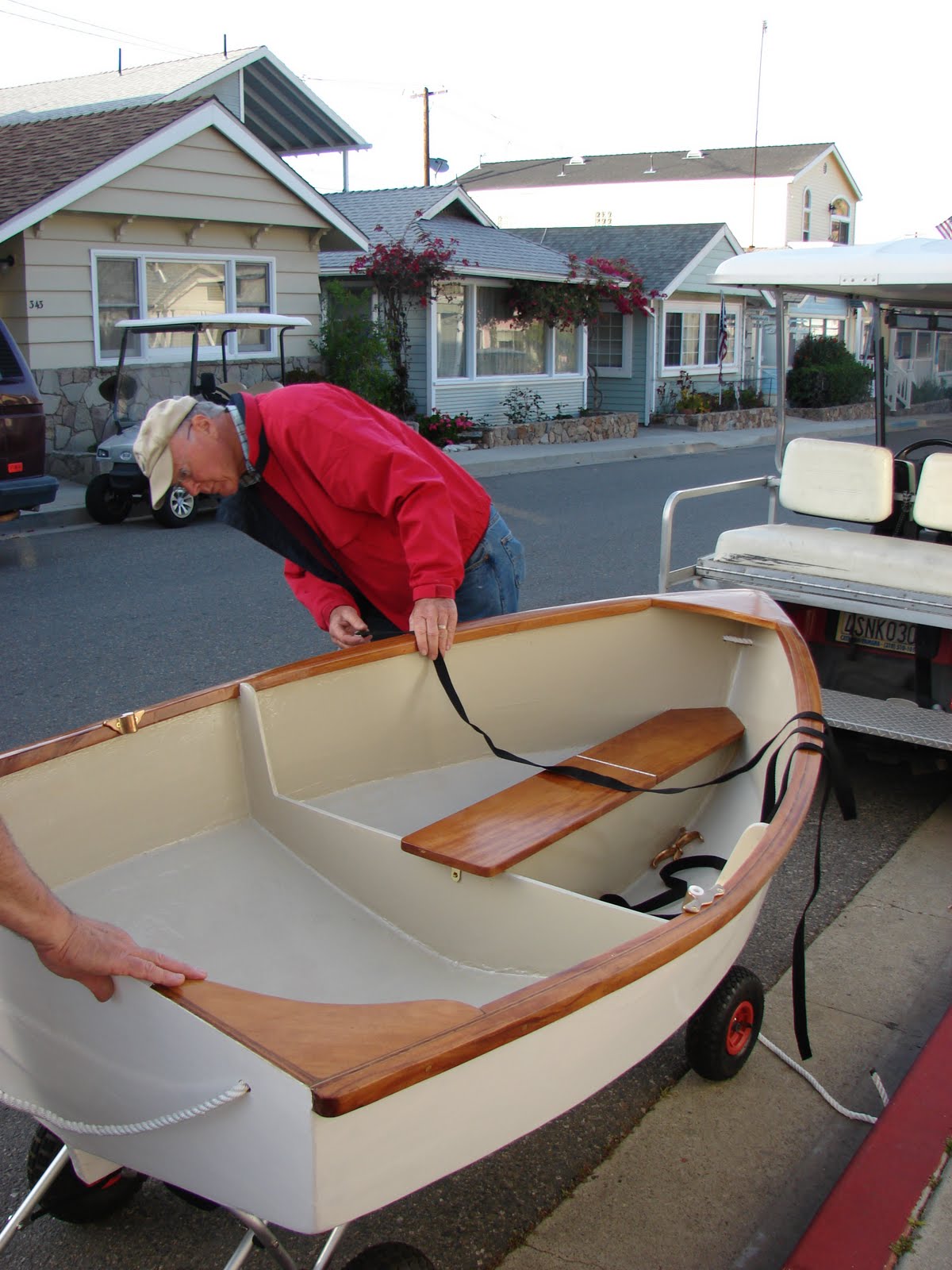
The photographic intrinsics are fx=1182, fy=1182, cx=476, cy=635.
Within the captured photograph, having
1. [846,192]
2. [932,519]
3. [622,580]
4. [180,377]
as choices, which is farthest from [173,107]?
[846,192]

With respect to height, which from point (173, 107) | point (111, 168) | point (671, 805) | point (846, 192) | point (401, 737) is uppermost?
point (846, 192)

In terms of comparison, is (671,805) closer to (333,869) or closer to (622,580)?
(333,869)

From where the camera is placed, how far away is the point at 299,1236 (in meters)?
2.73

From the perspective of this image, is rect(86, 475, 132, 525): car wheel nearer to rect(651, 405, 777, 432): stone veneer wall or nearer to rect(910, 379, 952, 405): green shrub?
rect(910, 379, 952, 405): green shrub

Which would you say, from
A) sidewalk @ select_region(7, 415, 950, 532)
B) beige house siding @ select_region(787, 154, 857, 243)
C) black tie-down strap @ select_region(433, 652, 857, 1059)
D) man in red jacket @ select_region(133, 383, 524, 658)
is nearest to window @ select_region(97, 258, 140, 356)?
sidewalk @ select_region(7, 415, 950, 532)

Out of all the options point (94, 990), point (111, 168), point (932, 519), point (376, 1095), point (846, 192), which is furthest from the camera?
point (846, 192)

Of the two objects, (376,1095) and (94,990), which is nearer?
(376,1095)

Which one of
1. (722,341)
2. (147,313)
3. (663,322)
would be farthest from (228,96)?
(722,341)

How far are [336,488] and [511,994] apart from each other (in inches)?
68.1

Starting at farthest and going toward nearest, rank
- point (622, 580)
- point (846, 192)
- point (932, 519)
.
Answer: point (846, 192) < point (622, 580) < point (932, 519)

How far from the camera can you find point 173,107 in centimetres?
1647

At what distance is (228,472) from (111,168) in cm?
1307

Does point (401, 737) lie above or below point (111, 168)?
below

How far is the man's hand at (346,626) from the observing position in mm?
3967
